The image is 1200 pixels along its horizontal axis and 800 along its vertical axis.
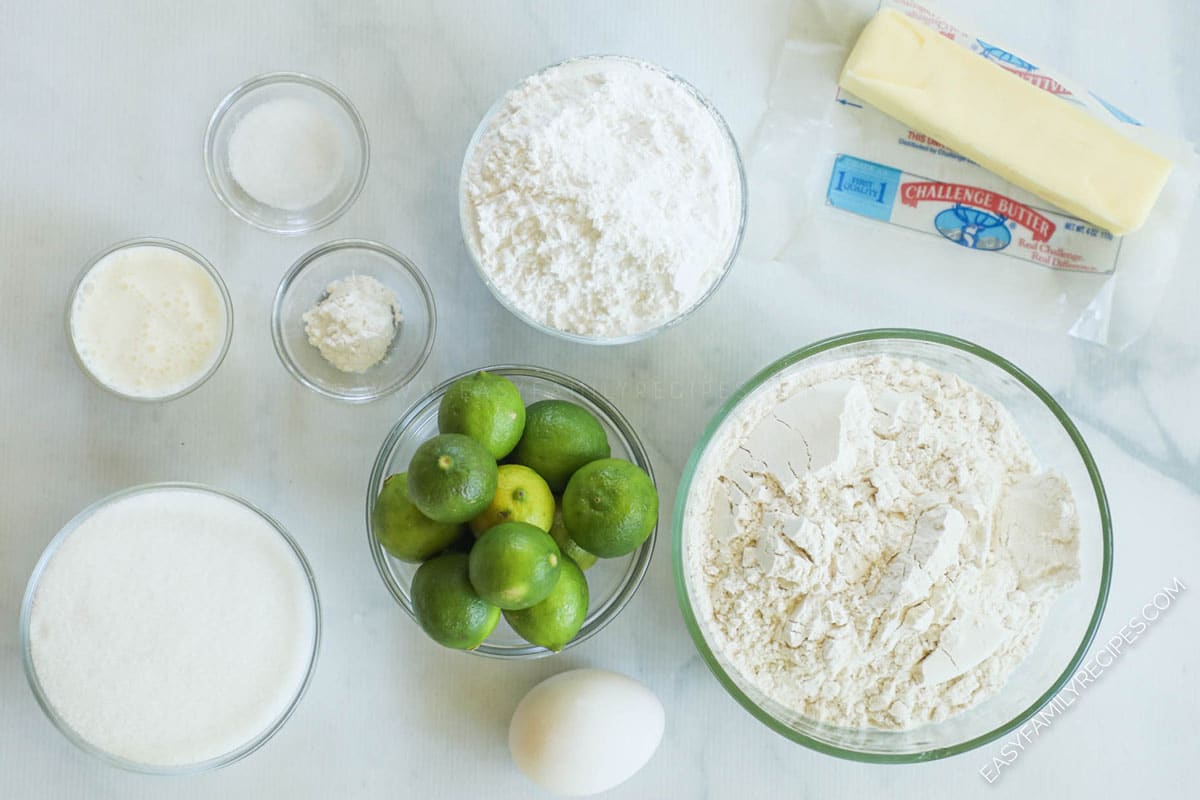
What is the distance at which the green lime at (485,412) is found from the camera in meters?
1.08

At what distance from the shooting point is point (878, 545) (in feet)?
3.66

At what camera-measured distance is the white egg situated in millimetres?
1226

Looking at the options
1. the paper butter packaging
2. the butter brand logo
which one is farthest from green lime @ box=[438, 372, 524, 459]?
the butter brand logo

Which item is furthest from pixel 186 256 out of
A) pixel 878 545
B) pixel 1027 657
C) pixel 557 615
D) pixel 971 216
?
pixel 1027 657

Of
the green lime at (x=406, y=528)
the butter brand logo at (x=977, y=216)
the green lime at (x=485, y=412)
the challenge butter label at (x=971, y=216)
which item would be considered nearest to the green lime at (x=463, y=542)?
the green lime at (x=406, y=528)

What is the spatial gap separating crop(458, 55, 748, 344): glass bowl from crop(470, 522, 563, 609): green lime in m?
0.32

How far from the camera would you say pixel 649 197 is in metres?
1.17

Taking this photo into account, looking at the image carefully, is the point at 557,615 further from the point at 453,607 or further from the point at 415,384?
the point at 415,384

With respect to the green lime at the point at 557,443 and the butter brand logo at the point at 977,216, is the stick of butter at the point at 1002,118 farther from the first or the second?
the green lime at the point at 557,443

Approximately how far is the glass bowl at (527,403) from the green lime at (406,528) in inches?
4.9

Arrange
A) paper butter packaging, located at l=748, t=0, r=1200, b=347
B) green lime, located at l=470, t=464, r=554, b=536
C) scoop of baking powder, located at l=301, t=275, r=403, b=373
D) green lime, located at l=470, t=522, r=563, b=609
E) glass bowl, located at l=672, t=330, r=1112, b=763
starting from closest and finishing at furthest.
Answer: green lime, located at l=470, t=522, r=563, b=609 < green lime, located at l=470, t=464, r=554, b=536 < glass bowl, located at l=672, t=330, r=1112, b=763 < scoop of baking powder, located at l=301, t=275, r=403, b=373 < paper butter packaging, located at l=748, t=0, r=1200, b=347

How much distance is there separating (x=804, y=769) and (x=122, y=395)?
1179 millimetres

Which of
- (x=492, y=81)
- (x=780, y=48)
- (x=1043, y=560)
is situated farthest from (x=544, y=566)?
(x=780, y=48)

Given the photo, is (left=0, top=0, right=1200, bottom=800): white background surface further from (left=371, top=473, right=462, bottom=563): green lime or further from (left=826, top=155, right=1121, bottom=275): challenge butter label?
(left=371, top=473, right=462, bottom=563): green lime
